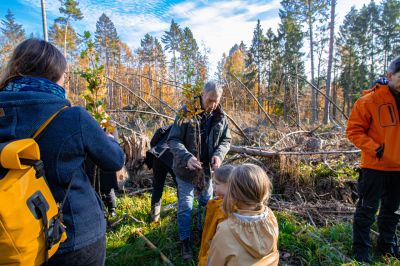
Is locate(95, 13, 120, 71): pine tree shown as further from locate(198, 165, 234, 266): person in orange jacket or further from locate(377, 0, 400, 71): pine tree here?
locate(198, 165, 234, 266): person in orange jacket

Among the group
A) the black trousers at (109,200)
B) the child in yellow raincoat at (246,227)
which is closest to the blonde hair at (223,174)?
the child in yellow raincoat at (246,227)

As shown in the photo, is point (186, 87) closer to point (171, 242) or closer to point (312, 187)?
point (171, 242)

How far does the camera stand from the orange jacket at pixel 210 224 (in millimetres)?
2354

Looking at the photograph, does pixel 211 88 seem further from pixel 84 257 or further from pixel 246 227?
pixel 84 257

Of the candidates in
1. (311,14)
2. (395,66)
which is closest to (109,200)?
(395,66)

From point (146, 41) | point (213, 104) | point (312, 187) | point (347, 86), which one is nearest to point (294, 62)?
point (347, 86)

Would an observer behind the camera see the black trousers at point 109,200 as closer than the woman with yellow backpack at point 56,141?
No

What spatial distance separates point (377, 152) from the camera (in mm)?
2656

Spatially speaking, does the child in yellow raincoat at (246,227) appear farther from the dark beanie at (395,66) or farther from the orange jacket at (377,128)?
the dark beanie at (395,66)

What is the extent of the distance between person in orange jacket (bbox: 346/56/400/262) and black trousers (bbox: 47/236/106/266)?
259 cm

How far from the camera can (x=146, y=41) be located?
42.6 m

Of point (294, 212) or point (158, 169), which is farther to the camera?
point (294, 212)

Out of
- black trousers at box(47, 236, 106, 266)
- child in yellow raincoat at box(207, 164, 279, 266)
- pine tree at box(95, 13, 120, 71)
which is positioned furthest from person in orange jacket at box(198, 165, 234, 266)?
pine tree at box(95, 13, 120, 71)

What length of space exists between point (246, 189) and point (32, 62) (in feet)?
4.77
